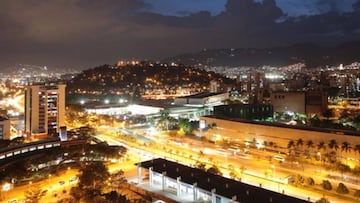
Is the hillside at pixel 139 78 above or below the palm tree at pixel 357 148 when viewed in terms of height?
above

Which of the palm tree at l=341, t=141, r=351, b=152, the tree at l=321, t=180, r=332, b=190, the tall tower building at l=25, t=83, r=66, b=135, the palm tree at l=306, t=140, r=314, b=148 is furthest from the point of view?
the tall tower building at l=25, t=83, r=66, b=135

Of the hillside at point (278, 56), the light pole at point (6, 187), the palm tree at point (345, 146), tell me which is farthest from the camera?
the hillside at point (278, 56)

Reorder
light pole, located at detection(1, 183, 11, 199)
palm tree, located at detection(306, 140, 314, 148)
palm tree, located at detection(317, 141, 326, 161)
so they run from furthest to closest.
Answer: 1. palm tree, located at detection(306, 140, 314, 148)
2. palm tree, located at detection(317, 141, 326, 161)
3. light pole, located at detection(1, 183, 11, 199)

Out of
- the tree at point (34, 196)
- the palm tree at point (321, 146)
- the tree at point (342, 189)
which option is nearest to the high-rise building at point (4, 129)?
the tree at point (34, 196)

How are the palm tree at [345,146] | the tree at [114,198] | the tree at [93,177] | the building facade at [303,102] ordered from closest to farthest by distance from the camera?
1. the tree at [114,198]
2. the tree at [93,177]
3. the palm tree at [345,146]
4. the building facade at [303,102]

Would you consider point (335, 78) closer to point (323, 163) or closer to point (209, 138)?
point (209, 138)

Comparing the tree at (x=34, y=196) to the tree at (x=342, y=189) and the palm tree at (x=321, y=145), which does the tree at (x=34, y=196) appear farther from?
the palm tree at (x=321, y=145)

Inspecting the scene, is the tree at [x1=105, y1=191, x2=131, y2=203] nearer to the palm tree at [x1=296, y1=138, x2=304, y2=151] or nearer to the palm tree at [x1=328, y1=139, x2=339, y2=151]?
the palm tree at [x1=296, y1=138, x2=304, y2=151]

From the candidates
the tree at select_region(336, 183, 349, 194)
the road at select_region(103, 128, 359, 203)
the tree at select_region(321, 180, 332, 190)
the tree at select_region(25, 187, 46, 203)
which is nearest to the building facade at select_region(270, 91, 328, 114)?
the road at select_region(103, 128, 359, 203)
